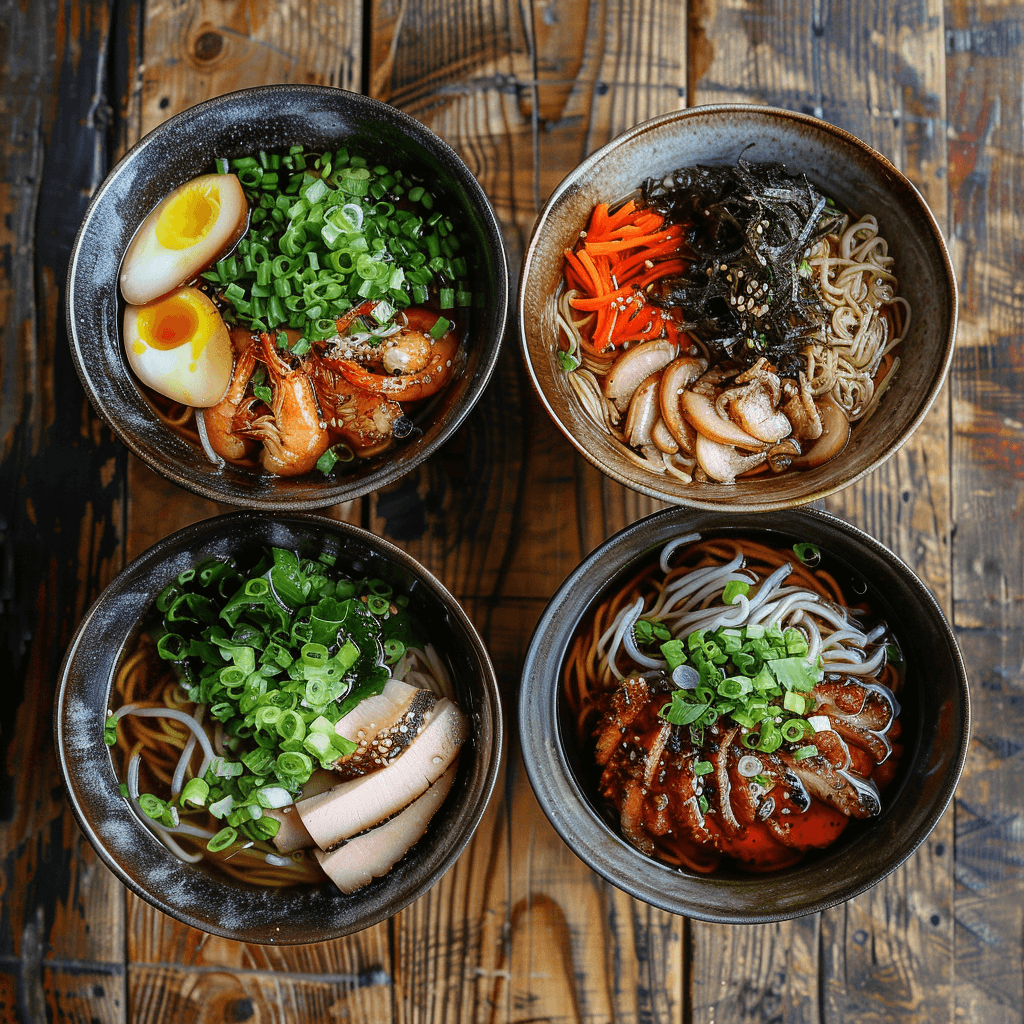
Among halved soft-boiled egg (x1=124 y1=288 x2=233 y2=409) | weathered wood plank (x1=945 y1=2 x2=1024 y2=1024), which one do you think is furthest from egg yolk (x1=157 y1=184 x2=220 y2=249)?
weathered wood plank (x1=945 y1=2 x2=1024 y2=1024)

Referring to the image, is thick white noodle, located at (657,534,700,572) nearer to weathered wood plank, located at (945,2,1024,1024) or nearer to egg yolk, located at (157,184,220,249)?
weathered wood plank, located at (945,2,1024,1024)

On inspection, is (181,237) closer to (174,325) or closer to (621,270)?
(174,325)

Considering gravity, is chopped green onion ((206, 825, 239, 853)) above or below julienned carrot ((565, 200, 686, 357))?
below

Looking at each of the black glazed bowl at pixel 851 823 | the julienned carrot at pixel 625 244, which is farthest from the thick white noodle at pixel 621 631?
the julienned carrot at pixel 625 244

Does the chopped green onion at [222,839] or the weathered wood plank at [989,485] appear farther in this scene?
the weathered wood plank at [989,485]

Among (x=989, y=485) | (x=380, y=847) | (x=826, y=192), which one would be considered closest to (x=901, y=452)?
(x=989, y=485)

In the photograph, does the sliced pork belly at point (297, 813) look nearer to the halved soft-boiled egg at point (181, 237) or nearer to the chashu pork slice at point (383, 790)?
the chashu pork slice at point (383, 790)

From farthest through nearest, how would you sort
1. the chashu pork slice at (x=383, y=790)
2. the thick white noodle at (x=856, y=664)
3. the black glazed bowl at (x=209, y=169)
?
the thick white noodle at (x=856, y=664) → the chashu pork slice at (x=383, y=790) → the black glazed bowl at (x=209, y=169)
